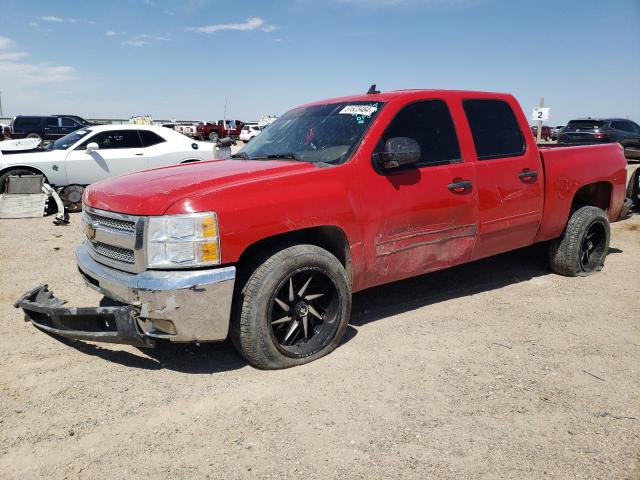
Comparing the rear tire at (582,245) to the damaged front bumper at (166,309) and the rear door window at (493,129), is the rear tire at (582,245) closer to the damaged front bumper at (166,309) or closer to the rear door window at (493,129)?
the rear door window at (493,129)

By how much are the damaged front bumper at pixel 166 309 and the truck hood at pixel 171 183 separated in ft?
1.41

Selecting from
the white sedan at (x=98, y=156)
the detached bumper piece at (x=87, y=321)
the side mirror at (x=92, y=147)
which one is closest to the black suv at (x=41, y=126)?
the white sedan at (x=98, y=156)

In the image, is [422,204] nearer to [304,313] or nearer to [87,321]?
[304,313]

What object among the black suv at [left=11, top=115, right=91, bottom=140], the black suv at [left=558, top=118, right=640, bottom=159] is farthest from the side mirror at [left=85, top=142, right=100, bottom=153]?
the black suv at [left=11, top=115, right=91, bottom=140]

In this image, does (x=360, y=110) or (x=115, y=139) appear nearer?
(x=360, y=110)

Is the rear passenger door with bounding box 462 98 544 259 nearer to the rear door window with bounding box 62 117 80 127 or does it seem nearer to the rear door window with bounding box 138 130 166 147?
the rear door window with bounding box 138 130 166 147

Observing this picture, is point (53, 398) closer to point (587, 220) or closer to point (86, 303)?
point (86, 303)

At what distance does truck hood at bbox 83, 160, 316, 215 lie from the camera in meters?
3.08

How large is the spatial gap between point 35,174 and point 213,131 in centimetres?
3139

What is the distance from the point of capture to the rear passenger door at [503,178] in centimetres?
438

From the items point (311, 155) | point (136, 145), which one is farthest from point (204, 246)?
point (136, 145)

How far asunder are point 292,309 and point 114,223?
1.30 meters

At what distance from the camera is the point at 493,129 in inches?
181

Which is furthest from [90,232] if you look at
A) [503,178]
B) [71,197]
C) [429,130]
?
[71,197]
